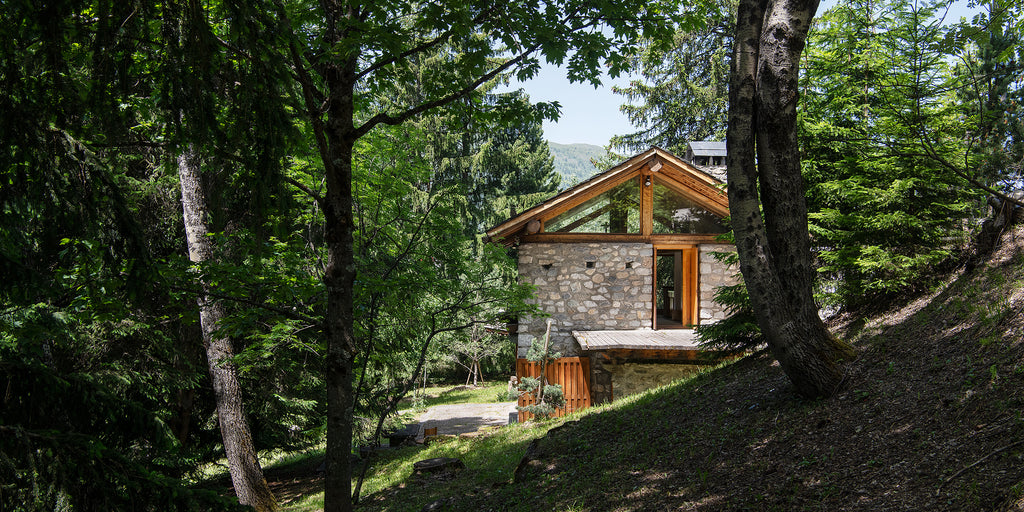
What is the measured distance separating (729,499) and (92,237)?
407cm

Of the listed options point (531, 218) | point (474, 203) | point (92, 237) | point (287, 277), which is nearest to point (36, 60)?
point (92, 237)

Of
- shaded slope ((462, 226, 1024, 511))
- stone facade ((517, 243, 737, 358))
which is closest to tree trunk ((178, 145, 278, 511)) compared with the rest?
shaded slope ((462, 226, 1024, 511))

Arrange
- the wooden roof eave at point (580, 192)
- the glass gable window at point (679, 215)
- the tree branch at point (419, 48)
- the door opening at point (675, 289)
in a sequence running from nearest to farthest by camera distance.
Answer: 1. the tree branch at point (419, 48)
2. the wooden roof eave at point (580, 192)
3. the glass gable window at point (679, 215)
4. the door opening at point (675, 289)

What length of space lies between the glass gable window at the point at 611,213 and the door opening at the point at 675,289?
0.98 metres

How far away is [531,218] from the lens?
11.4m

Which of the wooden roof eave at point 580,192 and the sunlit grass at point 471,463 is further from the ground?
the wooden roof eave at point 580,192

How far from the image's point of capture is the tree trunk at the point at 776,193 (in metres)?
4.27

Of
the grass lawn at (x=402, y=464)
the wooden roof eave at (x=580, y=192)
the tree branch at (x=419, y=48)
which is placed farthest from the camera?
the wooden roof eave at (x=580, y=192)

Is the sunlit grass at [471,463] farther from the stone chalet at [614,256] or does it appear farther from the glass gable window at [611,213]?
the glass gable window at [611,213]

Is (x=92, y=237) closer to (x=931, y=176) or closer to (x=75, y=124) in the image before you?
(x=75, y=124)

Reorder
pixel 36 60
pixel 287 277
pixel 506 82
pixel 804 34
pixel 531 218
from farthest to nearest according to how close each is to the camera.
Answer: pixel 506 82
pixel 531 218
pixel 287 277
pixel 804 34
pixel 36 60

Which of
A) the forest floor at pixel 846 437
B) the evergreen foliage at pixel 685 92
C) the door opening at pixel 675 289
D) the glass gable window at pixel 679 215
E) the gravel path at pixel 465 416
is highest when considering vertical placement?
the evergreen foliage at pixel 685 92

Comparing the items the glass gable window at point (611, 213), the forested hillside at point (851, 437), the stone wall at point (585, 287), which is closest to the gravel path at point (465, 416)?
the stone wall at point (585, 287)

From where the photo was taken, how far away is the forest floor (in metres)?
2.89
